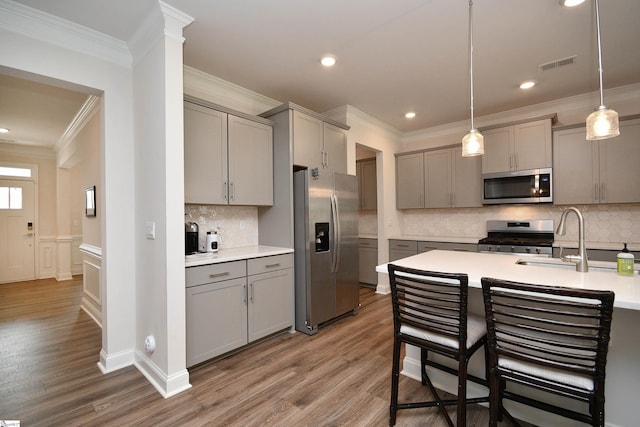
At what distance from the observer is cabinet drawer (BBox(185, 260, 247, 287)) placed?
229 centimetres

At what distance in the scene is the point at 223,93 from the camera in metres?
3.29

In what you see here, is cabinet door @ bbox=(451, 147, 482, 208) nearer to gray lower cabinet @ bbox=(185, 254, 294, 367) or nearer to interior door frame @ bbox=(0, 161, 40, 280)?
gray lower cabinet @ bbox=(185, 254, 294, 367)

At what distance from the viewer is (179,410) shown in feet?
6.22

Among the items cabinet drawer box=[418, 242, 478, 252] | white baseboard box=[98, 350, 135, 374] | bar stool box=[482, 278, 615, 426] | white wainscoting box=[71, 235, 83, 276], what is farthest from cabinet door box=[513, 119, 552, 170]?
white wainscoting box=[71, 235, 83, 276]

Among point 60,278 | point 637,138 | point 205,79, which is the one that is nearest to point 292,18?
point 205,79

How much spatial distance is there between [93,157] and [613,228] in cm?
659

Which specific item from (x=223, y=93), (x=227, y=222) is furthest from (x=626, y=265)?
(x=223, y=93)

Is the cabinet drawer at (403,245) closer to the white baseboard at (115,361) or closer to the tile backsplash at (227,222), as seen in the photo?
the tile backsplash at (227,222)

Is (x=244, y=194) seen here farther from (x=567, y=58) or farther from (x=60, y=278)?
(x=60, y=278)

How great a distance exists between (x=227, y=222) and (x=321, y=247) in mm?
1119

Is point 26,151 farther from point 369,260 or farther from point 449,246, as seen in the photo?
point 449,246

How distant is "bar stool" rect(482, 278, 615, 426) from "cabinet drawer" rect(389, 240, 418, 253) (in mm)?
3194

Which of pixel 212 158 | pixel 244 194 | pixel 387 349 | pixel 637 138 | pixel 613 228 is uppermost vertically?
pixel 637 138

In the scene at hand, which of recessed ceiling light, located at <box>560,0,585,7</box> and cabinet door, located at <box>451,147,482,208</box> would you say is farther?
cabinet door, located at <box>451,147,482,208</box>
